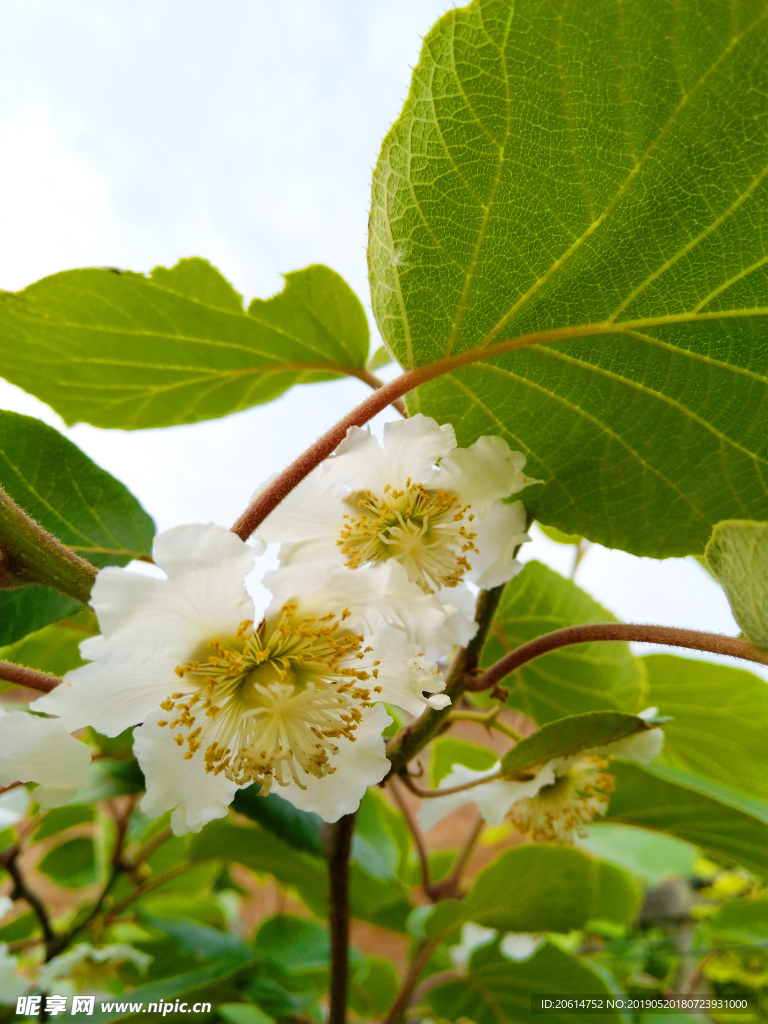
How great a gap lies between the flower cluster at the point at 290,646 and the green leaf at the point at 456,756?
0.60m

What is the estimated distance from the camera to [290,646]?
46 cm

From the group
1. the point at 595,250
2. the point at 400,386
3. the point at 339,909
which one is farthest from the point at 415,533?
the point at 339,909

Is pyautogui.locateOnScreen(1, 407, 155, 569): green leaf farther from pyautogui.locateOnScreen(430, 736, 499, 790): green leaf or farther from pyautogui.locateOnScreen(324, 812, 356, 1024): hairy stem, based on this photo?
pyautogui.locateOnScreen(430, 736, 499, 790): green leaf

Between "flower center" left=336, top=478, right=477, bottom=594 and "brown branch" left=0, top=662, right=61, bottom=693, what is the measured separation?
0.72 ft

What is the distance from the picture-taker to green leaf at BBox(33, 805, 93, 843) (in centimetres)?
110

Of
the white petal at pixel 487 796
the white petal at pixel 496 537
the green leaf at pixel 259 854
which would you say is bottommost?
the green leaf at pixel 259 854

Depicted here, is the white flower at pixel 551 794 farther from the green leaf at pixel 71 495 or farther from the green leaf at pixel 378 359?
the green leaf at pixel 378 359

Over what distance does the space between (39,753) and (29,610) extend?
0.16 m

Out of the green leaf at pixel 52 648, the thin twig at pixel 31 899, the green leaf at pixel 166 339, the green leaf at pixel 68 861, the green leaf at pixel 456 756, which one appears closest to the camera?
the green leaf at pixel 166 339

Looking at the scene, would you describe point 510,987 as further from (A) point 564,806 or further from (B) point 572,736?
(B) point 572,736

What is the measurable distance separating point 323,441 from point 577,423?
179 millimetres

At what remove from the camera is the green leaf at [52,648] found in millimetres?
752

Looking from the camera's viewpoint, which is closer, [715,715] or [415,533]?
[415,533]

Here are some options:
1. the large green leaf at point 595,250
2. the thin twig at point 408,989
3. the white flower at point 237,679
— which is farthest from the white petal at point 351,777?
the thin twig at point 408,989
